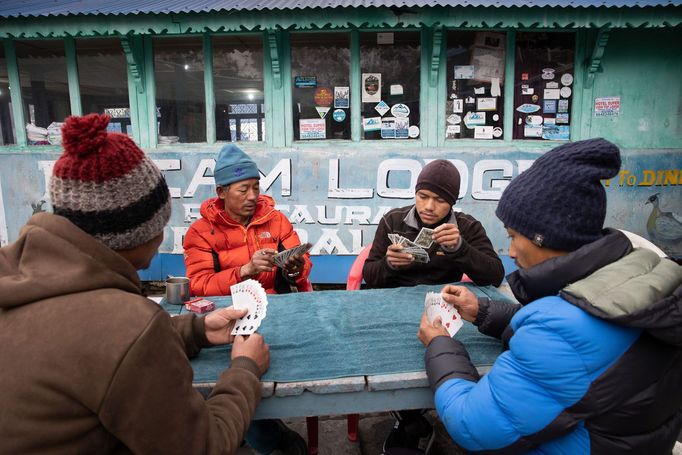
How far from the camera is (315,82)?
17.6ft

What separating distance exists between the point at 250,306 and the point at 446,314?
2.81 feet

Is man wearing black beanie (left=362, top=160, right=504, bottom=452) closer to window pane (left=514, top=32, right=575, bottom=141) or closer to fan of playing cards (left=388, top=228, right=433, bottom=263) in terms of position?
fan of playing cards (left=388, top=228, right=433, bottom=263)

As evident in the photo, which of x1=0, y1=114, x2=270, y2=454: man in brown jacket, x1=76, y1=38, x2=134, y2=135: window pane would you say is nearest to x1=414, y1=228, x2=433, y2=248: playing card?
x1=0, y1=114, x2=270, y2=454: man in brown jacket

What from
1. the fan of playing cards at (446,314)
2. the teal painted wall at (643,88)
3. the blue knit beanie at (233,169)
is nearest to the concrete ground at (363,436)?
the fan of playing cards at (446,314)

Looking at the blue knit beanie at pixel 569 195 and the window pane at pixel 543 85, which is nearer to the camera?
the blue knit beanie at pixel 569 195

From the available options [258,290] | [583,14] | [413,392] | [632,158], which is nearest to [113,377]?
[258,290]

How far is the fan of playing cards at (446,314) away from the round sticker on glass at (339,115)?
3.84m

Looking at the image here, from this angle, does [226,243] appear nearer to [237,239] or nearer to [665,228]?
[237,239]

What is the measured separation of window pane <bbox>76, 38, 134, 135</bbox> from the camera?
18.2ft

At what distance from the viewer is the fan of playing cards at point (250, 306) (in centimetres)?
188

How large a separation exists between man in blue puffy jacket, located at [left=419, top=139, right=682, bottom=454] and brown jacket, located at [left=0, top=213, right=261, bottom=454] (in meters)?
0.89

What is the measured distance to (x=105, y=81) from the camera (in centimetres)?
564

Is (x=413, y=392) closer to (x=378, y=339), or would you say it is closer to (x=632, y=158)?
(x=378, y=339)

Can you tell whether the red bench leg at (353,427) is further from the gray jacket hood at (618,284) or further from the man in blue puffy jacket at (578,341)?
the gray jacket hood at (618,284)
